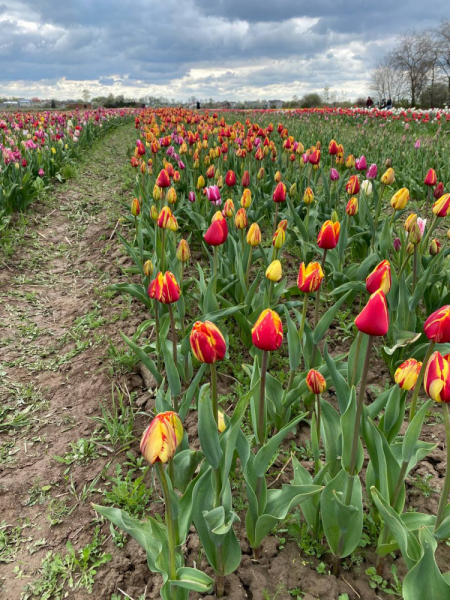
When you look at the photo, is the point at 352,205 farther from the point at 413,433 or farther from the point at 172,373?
the point at 413,433

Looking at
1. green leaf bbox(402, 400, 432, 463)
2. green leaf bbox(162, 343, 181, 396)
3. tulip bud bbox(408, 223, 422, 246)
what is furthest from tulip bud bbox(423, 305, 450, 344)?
tulip bud bbox(408, 223, 422, 246)

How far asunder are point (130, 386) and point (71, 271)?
243 centimetres

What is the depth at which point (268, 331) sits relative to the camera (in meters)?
1.44

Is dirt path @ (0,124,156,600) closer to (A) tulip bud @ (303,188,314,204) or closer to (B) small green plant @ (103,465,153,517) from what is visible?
(B) small green plant @ (103,465,153,517)

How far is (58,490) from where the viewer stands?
2.20 metres

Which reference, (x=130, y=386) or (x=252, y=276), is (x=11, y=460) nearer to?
(x=130, y=386)

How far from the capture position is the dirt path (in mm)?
1854

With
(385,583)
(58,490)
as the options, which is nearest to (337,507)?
(385,583)

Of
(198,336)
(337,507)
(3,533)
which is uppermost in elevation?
(198,336)

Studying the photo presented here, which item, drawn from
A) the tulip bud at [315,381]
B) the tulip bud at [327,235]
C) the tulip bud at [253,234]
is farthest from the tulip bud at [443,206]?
the tulip bud at [315,381]

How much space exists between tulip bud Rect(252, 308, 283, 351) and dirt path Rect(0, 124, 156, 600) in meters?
1.12

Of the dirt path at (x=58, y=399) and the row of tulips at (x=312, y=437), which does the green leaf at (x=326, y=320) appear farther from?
the dirt path at (x=58, y=399)

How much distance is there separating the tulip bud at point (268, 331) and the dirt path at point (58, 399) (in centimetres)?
112

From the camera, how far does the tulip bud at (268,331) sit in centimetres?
144
